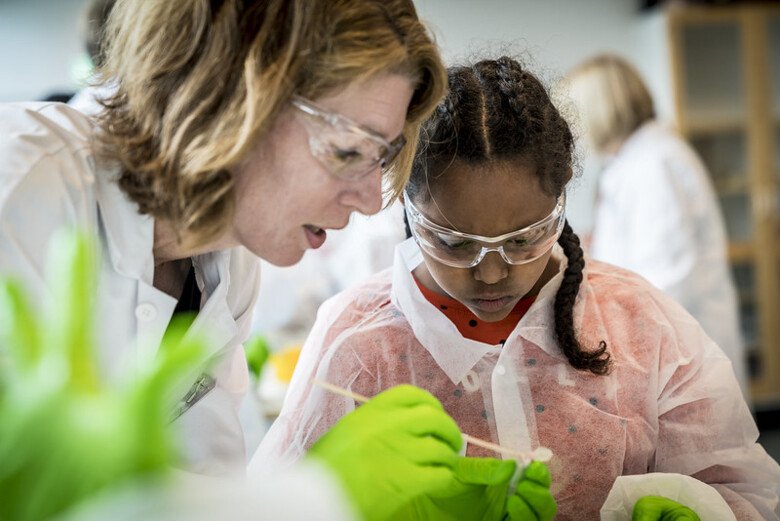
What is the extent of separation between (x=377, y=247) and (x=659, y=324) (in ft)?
5.58

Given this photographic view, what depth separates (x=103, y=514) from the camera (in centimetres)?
60

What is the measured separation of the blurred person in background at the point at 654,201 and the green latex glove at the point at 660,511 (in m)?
2.31

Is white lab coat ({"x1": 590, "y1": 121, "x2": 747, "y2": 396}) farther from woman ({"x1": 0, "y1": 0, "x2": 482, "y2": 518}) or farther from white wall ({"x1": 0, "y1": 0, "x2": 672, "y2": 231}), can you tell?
woman ({"x1": 0, "y1": 0, "x2": 482, "y2": 518})

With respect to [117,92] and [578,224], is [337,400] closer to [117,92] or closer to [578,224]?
[117,92]

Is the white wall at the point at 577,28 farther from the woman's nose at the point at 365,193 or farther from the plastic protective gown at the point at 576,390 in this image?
the woman's nose at the point at 365,193

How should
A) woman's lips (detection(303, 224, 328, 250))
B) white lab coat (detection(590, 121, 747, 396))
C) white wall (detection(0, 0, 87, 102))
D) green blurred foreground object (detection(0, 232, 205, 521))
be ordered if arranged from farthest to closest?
1. white wall (detection(0, 0, 87, 102))
2. white lab coat (detection(590, 121, 747, 396))
3. woman's lips (detection(303, 224, 328, 250))
4. green blurred foreground object (detection(0, 232, 205, 521))

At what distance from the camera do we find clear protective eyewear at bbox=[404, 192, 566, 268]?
136 centimetres

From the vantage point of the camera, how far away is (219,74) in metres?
1.10

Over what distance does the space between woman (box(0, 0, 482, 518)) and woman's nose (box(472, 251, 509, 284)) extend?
0.25 meters

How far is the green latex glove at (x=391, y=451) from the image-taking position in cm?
90

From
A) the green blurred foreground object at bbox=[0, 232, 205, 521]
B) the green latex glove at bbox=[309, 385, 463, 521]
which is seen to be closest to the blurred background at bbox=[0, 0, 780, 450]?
the green latex glove at bbox=[309, 385, 463, 521]

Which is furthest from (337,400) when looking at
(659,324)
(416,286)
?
(659,324)

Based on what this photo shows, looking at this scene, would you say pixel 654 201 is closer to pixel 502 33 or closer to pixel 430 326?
pixel 502 33

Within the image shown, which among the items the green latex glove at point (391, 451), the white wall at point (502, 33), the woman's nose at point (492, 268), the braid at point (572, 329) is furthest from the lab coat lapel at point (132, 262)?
the white wall at point (502, 33)
